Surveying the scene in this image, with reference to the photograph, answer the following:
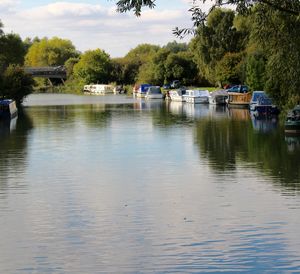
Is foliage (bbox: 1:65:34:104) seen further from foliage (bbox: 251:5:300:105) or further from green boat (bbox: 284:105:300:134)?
foliage (bbox: 251:5:300:105)

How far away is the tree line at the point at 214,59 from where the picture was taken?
18406 mm

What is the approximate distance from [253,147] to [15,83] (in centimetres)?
4689

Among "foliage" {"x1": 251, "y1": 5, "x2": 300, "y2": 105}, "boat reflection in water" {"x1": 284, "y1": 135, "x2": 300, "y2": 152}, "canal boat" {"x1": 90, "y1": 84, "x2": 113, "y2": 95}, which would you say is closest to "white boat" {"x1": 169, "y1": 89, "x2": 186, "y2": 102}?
"canal boat" {"x1": 90, "y1": 84, "x2": 113, "y2": 95}

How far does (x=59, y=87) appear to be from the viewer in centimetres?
16775

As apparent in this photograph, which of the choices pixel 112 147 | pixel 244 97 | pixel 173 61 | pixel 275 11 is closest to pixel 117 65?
pixel 173 61

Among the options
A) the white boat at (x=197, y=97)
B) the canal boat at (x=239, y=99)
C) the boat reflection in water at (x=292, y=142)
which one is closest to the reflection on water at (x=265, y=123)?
the boat reflection in water at (x=292, y=142)

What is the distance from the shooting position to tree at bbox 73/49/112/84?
157625mm

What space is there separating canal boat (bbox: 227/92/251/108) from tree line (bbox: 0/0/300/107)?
5.20ft

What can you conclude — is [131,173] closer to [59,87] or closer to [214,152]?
[214,152]

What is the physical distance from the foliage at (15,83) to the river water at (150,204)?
119ft

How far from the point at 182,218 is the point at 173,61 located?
9381cm

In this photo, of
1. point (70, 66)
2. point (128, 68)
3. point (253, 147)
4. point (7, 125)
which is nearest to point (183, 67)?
point (128, 68)

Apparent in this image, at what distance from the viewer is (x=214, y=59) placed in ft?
294

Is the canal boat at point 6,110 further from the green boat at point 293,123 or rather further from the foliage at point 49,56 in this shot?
the foliage at point 49,56
